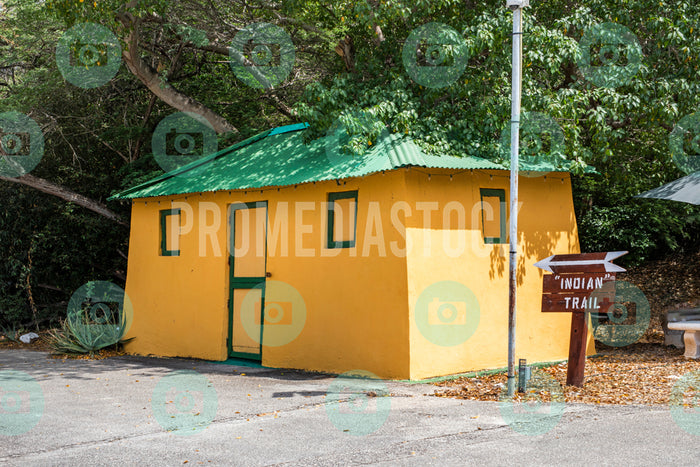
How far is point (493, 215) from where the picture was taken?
11375 mm

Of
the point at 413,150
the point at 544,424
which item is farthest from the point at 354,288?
the point at 544,424

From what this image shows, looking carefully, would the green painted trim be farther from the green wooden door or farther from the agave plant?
the agave plant

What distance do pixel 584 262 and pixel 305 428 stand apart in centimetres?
399

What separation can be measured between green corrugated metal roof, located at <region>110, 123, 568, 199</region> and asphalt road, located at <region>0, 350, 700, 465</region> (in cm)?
299

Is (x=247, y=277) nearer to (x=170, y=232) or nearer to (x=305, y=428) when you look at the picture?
(x=170, y=232)

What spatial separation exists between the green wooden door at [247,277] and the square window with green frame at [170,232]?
1.43 metres

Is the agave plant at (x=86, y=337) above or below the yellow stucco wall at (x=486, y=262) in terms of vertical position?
below

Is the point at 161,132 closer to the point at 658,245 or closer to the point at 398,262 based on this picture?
the point at 398,262

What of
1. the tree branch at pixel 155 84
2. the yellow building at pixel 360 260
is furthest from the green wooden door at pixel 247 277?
the tree branch at pixel 155 84

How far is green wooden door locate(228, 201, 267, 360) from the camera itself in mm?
12484

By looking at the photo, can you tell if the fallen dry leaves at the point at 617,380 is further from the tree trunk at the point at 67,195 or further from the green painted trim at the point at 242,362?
the tree trunk at the point at 67,195

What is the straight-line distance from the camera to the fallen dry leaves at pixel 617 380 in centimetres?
876

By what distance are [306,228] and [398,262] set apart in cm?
193

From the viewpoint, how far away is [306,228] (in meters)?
11.7
